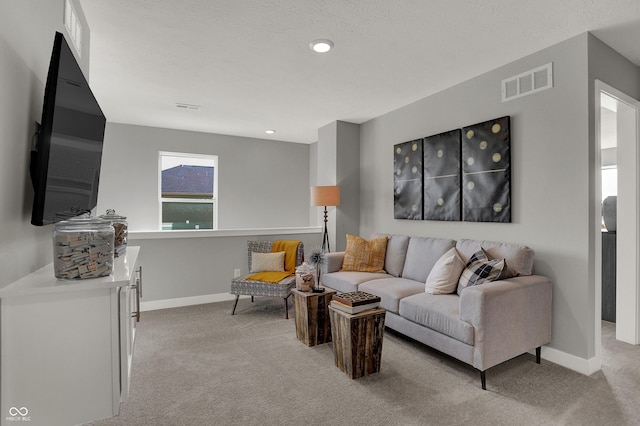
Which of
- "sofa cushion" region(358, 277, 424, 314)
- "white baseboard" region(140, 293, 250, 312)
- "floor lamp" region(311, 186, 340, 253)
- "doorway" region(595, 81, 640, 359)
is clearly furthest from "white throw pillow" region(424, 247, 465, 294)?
"white baseboard" region(140, 293, 250, 312)

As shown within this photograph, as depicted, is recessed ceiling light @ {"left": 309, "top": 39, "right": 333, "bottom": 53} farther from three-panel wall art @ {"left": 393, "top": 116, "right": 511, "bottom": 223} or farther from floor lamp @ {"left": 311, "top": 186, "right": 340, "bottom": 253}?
floor lamp @ {"left": 311, "top": 186, "right": 340, "bottom": 253}

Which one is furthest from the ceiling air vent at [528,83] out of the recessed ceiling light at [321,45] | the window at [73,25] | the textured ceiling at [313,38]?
the window at [73,25]

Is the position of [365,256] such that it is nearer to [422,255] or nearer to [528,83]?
[422,255]

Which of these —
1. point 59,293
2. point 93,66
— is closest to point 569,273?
point 59,293

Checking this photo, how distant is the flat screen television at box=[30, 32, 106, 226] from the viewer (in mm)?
1409

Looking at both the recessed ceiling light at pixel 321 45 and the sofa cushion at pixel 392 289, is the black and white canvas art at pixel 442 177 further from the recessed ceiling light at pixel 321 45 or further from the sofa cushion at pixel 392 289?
the recessed ceiling light at pixel 321 45

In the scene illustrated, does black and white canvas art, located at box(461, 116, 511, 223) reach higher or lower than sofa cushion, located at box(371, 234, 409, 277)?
higher

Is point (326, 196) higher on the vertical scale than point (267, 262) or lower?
higher

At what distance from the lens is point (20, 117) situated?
1405 millimetres

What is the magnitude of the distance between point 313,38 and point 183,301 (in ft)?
11.5

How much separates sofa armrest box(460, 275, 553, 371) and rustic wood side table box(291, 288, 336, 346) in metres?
1.24

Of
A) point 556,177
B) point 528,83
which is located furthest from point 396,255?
point 528,83

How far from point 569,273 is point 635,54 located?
1.98 metres

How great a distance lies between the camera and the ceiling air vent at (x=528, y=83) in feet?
9.17
